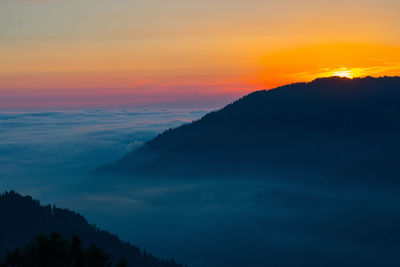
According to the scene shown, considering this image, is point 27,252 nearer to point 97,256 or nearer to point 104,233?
point 97,256

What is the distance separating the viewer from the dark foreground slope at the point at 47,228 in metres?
172

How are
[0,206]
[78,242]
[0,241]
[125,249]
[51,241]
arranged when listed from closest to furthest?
[51,241], [78,242], [0,241], [125,249], [0,206]

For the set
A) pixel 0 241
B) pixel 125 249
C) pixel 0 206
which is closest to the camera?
pixel 0 241

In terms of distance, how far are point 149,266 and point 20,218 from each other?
56.5 meters

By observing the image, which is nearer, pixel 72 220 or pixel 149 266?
pixel 149 266

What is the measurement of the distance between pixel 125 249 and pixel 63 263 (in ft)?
505

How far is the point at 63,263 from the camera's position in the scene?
3272 cm

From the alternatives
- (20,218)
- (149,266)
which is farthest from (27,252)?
(20,218)

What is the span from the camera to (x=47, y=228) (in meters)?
183

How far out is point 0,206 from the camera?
19450 cm

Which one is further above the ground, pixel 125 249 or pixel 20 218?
pixel 20 218

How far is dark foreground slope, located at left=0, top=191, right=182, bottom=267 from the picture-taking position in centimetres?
17250

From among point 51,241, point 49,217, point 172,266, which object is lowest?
point 172,266

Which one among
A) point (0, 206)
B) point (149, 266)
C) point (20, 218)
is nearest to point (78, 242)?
point (149, 266)
